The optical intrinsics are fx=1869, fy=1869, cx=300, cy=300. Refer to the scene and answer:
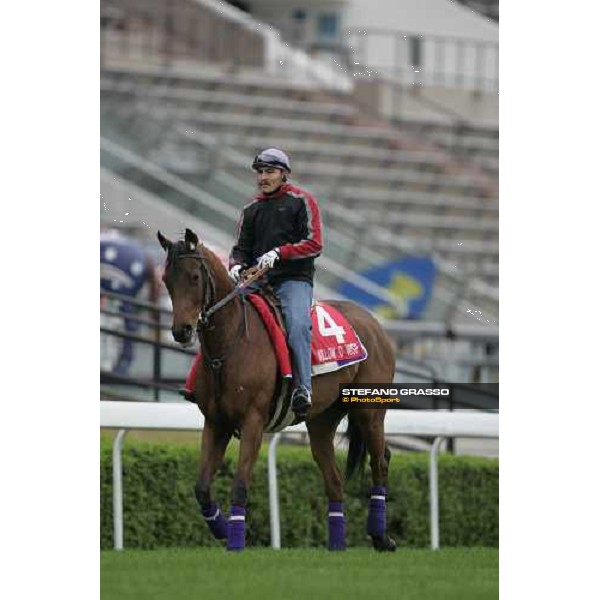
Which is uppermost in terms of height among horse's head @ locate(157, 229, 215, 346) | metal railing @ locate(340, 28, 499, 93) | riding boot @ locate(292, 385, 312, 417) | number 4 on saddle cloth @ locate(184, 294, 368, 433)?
metal railing @ locate(340, 28, 499, 93)

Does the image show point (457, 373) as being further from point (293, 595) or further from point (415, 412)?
point (293, 595)

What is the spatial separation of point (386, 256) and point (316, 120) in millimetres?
2439

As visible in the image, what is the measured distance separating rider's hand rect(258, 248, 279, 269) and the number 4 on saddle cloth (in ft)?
0.58

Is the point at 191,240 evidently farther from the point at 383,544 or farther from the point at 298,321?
the point at 383,544

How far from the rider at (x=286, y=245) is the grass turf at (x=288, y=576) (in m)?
0.68

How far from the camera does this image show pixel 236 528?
23.9 ft

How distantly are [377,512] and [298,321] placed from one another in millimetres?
996

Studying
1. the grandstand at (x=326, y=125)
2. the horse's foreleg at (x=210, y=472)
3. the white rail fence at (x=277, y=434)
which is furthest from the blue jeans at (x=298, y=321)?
the grandstand at (x=326, y=125)

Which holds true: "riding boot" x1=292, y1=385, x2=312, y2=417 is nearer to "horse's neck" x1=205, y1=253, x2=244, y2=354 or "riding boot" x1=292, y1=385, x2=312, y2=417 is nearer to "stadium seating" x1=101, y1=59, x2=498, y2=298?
"horse's neck" x1=205, y1=253, x2=244, y2=354

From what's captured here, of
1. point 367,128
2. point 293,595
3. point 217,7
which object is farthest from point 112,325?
point 367,128

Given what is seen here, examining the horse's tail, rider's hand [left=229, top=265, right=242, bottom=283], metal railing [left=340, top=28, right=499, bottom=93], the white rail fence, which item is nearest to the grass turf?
the horse's tail

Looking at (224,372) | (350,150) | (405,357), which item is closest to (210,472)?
(224,372)

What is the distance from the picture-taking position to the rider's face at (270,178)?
7.55 m

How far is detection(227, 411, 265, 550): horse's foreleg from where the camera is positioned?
7.27m
